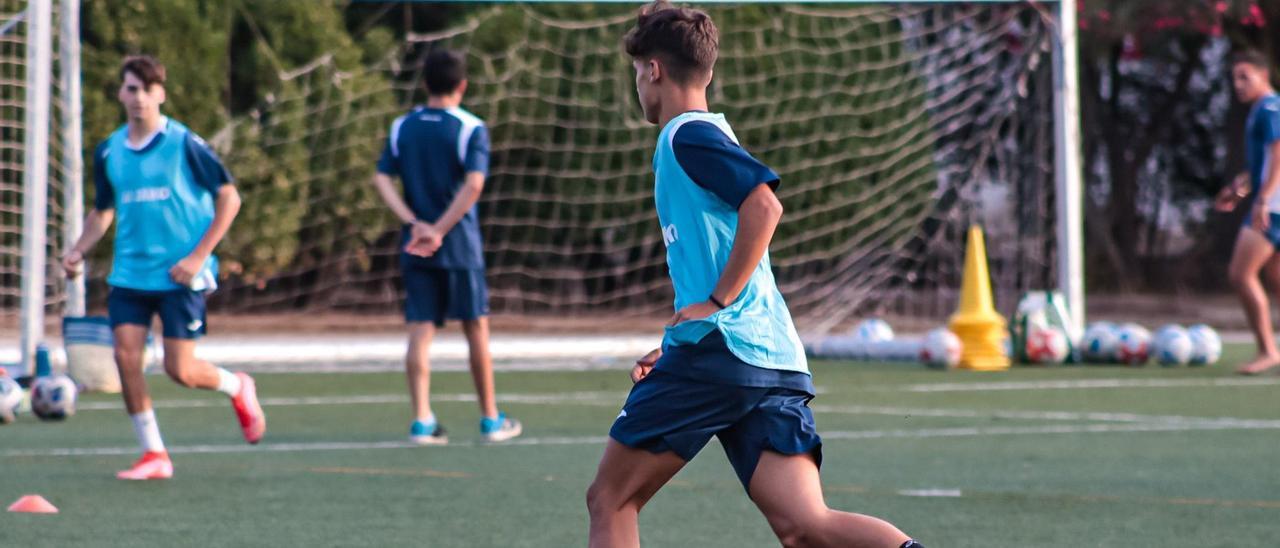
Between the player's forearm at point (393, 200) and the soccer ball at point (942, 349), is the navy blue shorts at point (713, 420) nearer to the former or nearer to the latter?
the player's forearm at point (393, 200)

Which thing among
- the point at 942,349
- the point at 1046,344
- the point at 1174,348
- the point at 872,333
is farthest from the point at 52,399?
the point at 1174,348

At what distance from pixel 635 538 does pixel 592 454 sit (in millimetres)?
4327

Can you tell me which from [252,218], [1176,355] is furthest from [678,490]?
[252,218]

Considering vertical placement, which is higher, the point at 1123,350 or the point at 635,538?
the point at 635,538

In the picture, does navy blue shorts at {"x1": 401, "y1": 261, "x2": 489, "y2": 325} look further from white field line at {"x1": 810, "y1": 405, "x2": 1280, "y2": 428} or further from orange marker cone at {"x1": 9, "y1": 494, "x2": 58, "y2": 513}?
orange marker cone at {"x1": 9, "y1": 494, "x2": 58, "y2": 513}

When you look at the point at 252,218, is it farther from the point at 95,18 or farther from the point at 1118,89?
the point at 1118,89

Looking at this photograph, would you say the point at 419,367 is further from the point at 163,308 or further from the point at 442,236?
the point at 163,308

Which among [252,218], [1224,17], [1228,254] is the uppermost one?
[1224,17]

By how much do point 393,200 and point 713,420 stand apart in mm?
5021

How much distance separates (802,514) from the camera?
397cm

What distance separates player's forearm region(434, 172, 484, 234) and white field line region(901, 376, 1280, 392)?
424cm

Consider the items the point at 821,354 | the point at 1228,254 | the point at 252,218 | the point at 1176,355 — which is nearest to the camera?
the point at 1176,355

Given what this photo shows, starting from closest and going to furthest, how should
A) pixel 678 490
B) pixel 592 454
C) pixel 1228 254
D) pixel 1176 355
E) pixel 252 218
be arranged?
pixel 678 490 → pixel 592 454 → pixel 1176 355 → pixel 252 218 → pixel 1228 254

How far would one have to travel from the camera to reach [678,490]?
23.3 ft
